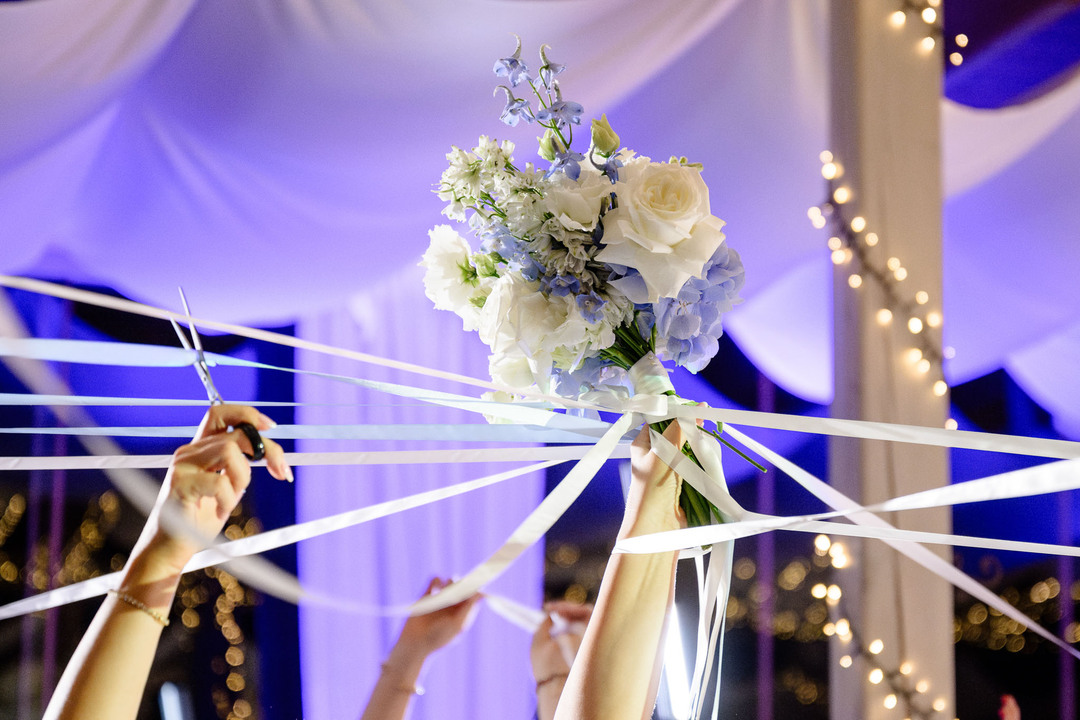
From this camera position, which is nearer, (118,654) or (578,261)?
(118,654)

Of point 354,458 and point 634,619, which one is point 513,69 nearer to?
point 354,458

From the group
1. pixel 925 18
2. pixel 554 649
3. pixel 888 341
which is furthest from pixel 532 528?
pixel 925 18

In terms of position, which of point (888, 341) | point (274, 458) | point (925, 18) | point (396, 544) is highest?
point (925, 18)

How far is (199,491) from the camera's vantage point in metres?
0.91

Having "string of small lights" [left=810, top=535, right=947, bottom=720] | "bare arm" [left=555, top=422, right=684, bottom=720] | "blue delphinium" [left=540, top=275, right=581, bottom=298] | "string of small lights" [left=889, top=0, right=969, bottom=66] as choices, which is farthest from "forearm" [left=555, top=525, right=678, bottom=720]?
"string of small lights" [left=889, top=0, right=969, bottom=66]

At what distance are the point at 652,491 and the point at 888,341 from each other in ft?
2.56

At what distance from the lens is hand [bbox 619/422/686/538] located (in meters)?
1.03

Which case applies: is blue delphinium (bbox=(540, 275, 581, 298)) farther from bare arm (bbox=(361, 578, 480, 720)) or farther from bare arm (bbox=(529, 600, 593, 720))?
bare arm (bbox=(529, 600, 593, 720))

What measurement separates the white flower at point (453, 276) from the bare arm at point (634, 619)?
0.99 ft

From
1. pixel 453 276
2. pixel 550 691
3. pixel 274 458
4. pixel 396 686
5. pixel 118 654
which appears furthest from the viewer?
pixel 550 691

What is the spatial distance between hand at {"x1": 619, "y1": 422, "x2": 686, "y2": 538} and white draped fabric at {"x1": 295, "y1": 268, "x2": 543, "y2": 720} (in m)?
0.60

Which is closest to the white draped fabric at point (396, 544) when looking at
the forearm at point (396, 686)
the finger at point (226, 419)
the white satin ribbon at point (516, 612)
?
the white satin ribbon at point (516, 612)

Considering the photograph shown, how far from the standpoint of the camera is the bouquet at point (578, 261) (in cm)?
93

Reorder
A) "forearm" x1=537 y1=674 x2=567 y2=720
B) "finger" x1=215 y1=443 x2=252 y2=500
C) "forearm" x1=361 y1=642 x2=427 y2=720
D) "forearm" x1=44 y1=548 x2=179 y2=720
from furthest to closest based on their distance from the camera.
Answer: "forearm" x1=537 y1=674 x2=567 y2=720
"forearm" x1=361 y1=642 x2=427 y2=720
"finger" x1=215 y1=443 x2=252 y2=500
"forearm" x1=44 y1=548 x2=179 y2=720
